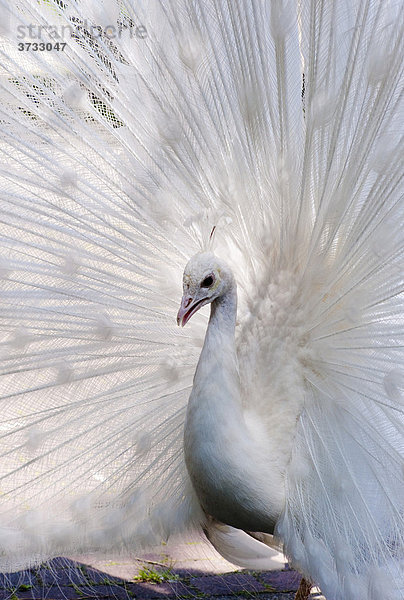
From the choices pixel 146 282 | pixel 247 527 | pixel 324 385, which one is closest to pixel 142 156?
pixel 146 282

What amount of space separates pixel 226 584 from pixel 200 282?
173 centimetres

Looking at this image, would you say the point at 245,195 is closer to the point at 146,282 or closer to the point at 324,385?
the point at 146,282

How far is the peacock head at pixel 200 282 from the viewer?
6.29 feet

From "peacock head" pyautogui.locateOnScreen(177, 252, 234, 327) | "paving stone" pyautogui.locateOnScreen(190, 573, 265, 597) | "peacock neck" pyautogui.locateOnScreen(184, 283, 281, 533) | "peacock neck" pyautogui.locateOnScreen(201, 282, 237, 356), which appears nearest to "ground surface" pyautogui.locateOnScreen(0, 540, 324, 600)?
"paving stone" pyautogui.locateOnScreen(190, 573, 265, 597)

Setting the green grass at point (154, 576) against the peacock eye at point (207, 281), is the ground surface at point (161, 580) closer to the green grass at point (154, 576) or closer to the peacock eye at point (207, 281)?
the green grass at point (154, 576)

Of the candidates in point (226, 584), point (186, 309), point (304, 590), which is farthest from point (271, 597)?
point (186, 309)

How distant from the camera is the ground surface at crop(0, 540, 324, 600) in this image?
2.96 meters

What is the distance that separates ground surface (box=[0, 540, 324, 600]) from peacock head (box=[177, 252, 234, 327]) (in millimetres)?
1334

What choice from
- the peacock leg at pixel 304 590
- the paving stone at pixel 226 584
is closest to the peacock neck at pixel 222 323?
the peacock leg at pixel 304 590

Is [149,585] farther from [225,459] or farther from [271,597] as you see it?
[225,459]

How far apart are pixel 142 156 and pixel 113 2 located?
47 cm

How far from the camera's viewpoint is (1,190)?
7.65 feet

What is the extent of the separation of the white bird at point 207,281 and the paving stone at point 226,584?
2.13ft

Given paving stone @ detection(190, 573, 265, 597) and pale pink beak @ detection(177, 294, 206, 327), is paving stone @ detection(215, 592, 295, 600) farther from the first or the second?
pale pink beak @ detection(177, 294, 206, 327)
